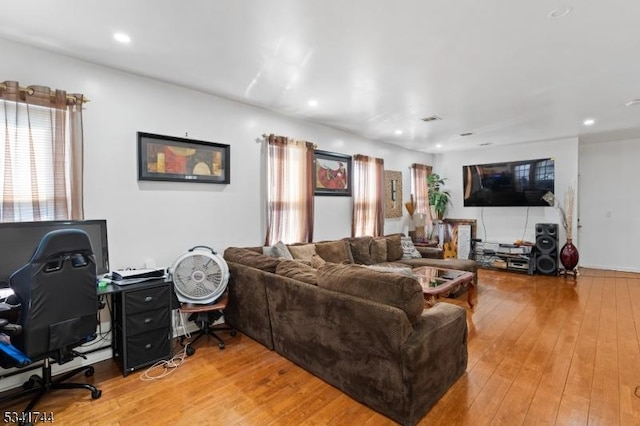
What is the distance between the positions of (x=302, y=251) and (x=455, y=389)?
7.67 feet

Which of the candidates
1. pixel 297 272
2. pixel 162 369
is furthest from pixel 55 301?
pixel 297 272

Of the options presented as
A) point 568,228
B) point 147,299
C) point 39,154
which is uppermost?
point 39,154

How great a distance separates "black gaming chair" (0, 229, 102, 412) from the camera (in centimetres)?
190

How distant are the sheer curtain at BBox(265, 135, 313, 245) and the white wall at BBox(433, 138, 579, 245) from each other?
4.45m

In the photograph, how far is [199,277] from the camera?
116 inches

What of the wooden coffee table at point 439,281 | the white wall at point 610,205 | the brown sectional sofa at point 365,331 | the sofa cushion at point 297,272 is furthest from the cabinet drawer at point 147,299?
the white wall at point 610,205

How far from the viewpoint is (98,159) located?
2840 millimetres

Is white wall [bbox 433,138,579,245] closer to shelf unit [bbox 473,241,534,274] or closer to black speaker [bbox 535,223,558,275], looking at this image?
black speaker [bbox 535,223,558,275]

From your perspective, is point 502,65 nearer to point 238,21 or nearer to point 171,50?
point 238,21

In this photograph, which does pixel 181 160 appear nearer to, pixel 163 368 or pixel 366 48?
pixel 163 368

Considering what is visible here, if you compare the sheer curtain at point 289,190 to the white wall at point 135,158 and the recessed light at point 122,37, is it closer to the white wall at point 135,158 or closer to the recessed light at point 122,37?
the white wall at point 135,158

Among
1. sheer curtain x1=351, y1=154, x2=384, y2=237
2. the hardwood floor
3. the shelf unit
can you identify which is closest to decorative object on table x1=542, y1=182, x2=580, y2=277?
the shelf unit

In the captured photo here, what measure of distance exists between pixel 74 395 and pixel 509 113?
5.63m

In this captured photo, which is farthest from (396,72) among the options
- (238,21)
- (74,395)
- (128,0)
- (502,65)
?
(74,395)
